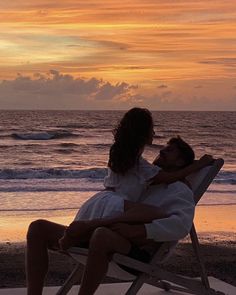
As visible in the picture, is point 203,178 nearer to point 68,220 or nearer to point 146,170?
point 146,170

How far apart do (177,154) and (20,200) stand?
873 cm

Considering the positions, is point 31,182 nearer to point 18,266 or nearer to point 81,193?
point 81,193

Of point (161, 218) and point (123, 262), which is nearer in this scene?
point (123, 262)

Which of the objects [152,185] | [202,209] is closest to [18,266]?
[152,185]

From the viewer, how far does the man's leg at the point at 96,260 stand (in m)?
3.45

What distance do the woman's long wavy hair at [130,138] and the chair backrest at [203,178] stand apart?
43cm

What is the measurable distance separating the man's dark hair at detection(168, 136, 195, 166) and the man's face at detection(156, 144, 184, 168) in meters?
0.02

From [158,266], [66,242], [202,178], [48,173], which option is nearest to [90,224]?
[66,242]

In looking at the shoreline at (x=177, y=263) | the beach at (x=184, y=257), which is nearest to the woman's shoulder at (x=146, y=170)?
the shoreline at (x=177, y=263)

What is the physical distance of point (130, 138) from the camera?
379cm

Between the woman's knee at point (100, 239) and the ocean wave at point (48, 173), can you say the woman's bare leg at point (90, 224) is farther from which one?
the ocean wave at point (48, 173)

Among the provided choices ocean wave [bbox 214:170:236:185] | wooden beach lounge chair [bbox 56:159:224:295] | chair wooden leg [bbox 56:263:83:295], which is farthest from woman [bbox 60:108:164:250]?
ocean wave [bbox 214:170:236:185]

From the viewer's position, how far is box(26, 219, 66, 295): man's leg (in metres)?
3.76

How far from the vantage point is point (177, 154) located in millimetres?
4039
